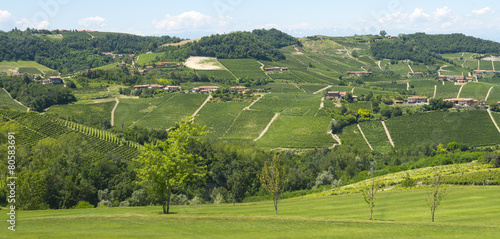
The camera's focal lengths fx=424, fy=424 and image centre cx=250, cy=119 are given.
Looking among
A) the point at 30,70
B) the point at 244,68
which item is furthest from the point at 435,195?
the point at 30,70

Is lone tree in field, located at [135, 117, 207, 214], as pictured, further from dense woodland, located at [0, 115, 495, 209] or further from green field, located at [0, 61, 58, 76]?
green field, located at [0, 61, 58, 76]

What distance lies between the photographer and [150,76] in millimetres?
163000

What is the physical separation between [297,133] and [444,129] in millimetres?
35566

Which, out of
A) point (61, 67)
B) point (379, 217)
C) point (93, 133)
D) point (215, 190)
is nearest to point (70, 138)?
point (93, 133)

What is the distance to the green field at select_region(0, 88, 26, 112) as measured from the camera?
111 m

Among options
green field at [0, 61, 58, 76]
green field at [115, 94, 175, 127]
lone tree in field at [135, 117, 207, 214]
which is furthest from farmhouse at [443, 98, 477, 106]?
green field at [0, 61, 58, 76]

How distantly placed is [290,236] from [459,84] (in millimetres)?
163253

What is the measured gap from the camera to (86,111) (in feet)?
376

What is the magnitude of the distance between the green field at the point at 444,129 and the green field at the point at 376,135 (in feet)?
6.84

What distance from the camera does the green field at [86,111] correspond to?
358 feet

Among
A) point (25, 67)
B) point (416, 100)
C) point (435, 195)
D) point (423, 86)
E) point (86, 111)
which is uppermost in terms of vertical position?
point (25, 67)

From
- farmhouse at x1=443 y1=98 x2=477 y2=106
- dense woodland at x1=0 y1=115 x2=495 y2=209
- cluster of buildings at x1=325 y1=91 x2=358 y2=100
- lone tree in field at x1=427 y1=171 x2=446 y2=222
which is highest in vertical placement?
cluster of buildings at x1=325 y1=91 x2=358 y2=100

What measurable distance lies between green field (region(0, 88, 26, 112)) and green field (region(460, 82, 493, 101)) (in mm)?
138719

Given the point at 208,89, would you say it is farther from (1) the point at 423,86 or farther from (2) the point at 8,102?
(1) the point at 423,86
